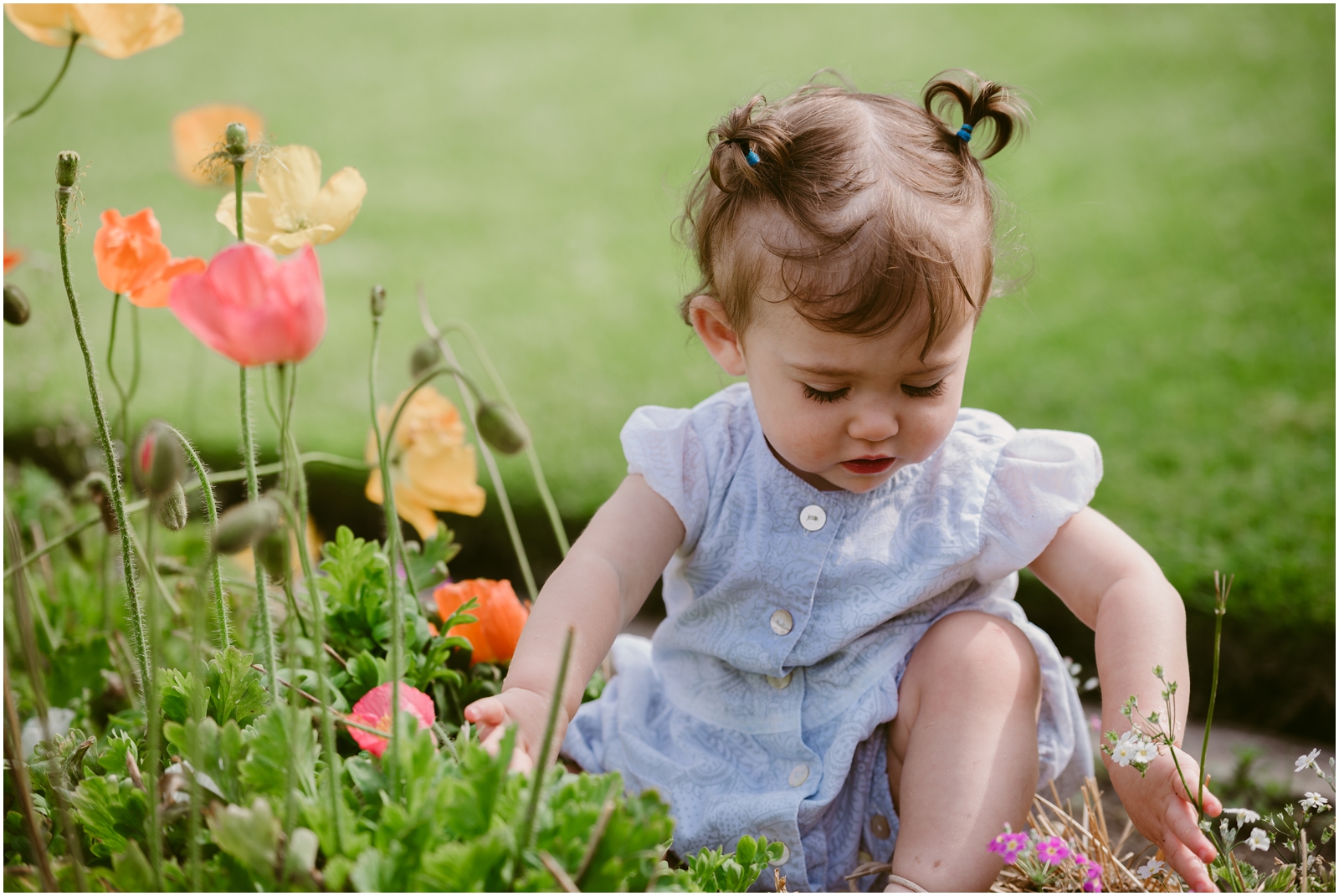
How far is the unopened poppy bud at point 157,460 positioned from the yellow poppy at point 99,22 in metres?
0.61

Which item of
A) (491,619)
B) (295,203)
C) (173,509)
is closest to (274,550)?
(173,509)

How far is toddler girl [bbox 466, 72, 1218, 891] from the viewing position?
1.32 meters

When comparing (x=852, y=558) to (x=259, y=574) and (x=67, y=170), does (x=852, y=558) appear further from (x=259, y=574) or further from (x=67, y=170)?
(x=67, y=170)

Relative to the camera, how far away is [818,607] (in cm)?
154

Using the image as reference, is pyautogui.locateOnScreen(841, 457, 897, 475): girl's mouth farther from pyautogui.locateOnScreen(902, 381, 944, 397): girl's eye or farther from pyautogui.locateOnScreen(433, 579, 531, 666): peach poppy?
pyautogui.locateOnScreen(433, 579, 531, 666): peach poppy

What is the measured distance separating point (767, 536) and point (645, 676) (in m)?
0.33

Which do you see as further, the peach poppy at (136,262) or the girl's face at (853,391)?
the girl's face at (853,391)

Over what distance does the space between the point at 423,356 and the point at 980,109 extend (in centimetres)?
75

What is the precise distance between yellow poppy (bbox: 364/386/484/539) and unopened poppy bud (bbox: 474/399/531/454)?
31.4 inches

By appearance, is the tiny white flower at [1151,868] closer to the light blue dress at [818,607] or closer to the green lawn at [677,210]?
the light blue dress at [818,607]

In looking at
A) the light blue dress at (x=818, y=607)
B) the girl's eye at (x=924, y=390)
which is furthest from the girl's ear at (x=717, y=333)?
the girl's eye at (x=924, y=390)

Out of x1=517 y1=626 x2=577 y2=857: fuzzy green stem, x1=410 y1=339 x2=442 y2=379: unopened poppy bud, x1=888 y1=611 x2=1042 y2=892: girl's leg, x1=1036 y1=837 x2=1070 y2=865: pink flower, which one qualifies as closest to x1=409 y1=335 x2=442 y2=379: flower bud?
x1=410 y1=339 x2=442 y2=379: unopened poppy bud

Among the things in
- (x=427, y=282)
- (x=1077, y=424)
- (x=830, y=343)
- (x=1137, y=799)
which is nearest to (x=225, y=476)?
(x=830, y=343)

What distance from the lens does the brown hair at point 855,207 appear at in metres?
1.30
